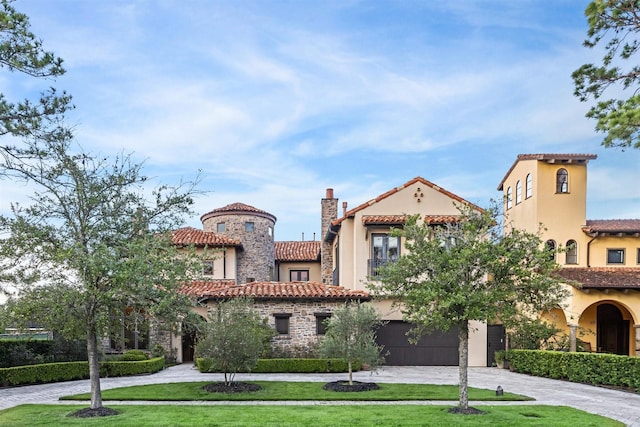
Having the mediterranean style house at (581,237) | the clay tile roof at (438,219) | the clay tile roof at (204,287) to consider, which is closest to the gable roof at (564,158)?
the mediterranean style house at (581,237)

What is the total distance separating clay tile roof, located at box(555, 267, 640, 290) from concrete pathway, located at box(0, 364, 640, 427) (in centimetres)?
548

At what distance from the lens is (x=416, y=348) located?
77.4 feet

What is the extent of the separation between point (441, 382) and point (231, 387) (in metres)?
7.64

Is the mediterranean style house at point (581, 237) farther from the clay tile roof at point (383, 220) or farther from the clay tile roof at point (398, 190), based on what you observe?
the clay tile roof at point (383, 220)

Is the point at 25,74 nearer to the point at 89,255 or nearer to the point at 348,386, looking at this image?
the point at 89,255

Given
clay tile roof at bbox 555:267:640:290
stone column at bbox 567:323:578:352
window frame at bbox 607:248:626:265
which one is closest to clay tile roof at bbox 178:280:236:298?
stone column at bbox 567:323:578:352

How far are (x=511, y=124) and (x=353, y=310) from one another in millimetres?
9384

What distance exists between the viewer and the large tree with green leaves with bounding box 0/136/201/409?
12.0 meters

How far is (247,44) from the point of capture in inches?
653

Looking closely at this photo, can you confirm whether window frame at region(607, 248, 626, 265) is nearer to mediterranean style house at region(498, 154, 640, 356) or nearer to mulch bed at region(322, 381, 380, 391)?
mediterranean style house at region(498, 154, 640, 356)

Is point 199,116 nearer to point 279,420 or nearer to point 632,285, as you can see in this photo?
point 279,420

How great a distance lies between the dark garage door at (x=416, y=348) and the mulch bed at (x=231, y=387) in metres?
8.52

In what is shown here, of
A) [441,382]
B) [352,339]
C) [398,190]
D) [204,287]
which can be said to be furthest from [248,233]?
[441,382]

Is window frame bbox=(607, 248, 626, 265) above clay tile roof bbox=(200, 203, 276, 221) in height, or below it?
below
